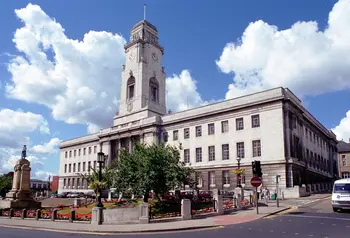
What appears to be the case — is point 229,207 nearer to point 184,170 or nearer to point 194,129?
point 184,170

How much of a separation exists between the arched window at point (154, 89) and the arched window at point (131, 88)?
137 inches

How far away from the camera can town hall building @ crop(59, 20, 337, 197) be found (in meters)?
44.7

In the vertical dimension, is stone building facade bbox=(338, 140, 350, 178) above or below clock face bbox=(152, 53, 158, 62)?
below

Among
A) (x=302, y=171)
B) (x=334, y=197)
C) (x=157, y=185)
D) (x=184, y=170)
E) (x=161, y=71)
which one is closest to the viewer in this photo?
(x=334, y=197)

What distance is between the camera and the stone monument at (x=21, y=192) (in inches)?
1304

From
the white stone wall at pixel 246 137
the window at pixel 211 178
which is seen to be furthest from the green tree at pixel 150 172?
the window at pixel 211 178

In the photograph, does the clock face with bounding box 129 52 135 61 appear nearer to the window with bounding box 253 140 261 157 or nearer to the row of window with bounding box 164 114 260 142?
the row of window with bounding box 164 114 260 142

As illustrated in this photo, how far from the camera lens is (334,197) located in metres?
22.5

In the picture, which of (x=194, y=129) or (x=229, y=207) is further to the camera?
(x=194, y=129)

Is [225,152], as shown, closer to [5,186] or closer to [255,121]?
[255,121]

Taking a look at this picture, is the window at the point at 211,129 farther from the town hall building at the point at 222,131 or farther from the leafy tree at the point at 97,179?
the leafy tree at the point at 97,179

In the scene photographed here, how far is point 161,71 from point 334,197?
172 feet

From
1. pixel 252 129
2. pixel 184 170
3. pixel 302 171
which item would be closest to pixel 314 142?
pixel 302 171

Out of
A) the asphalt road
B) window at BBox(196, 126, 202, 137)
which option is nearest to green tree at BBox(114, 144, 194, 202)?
the asphalt road
